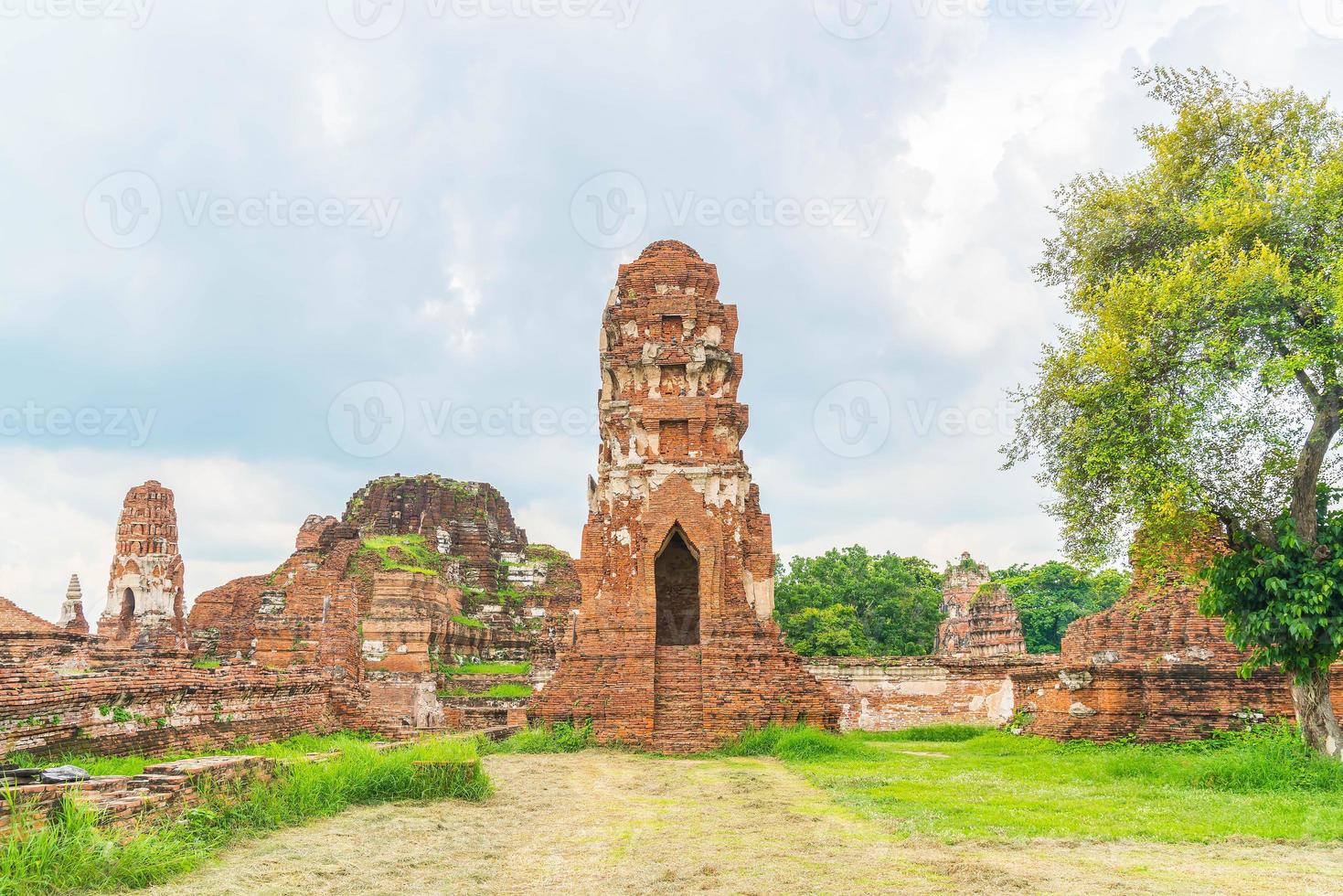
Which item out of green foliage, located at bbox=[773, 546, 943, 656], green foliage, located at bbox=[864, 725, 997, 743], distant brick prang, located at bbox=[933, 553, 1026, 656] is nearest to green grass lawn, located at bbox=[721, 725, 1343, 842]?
green foliage, located at bbox=[864, 725, 997, 743]

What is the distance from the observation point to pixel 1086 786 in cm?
957

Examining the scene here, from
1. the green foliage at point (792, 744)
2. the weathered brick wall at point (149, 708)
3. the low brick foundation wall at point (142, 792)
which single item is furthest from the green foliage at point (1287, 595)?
the weathered brick wall at point (149, 708)

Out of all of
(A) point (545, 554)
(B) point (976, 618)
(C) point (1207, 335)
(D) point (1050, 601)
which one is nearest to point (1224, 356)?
(C) point (1207, 335)

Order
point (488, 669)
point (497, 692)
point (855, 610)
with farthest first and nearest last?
point (855, 610) → point (488, 669) → point (497, 692)

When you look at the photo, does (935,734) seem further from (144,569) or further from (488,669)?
(144,569)

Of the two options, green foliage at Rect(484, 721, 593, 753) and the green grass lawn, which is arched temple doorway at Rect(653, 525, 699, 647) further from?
the green grass lawn

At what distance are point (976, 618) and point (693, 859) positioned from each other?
27093mm

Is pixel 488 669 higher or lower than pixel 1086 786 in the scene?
higher

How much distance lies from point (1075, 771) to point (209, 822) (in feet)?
29.1

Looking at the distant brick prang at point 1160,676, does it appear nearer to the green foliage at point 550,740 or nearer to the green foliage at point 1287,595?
the green foliage at point 1287,595

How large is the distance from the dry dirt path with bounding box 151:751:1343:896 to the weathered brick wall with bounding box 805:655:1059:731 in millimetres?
12354

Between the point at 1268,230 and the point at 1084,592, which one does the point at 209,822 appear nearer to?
the point at 1268,230

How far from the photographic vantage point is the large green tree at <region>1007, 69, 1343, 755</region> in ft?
32.0

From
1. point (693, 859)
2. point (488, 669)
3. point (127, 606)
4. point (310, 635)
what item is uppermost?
point (127, 606)
